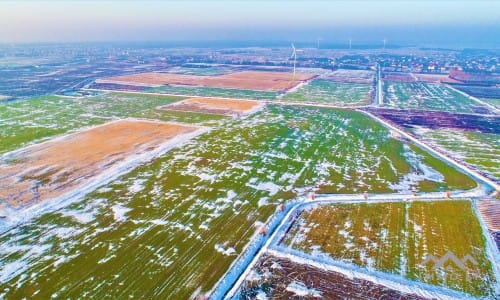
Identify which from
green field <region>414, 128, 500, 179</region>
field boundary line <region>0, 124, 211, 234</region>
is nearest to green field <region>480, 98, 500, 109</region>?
green field <region>414, 128, 500, 179</region>

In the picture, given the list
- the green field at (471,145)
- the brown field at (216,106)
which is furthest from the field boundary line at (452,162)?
the brown field at (216,106)

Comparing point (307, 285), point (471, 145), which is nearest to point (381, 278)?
point (307, 285)

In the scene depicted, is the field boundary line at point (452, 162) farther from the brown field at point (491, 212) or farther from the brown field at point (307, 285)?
the brown field at point (307, 285)

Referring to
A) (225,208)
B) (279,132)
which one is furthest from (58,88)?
(225,208)

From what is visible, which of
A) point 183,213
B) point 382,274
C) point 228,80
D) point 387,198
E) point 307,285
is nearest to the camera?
point 307,285

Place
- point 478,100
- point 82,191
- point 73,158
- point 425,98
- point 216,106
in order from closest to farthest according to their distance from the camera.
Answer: point 82,191 → point 73,158 → point 216,106 → point 478,100 → point 425,98

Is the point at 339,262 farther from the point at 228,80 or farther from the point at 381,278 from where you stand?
the point at 228,80

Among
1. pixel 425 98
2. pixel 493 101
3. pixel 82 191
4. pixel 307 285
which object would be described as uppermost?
pixel 425 98
